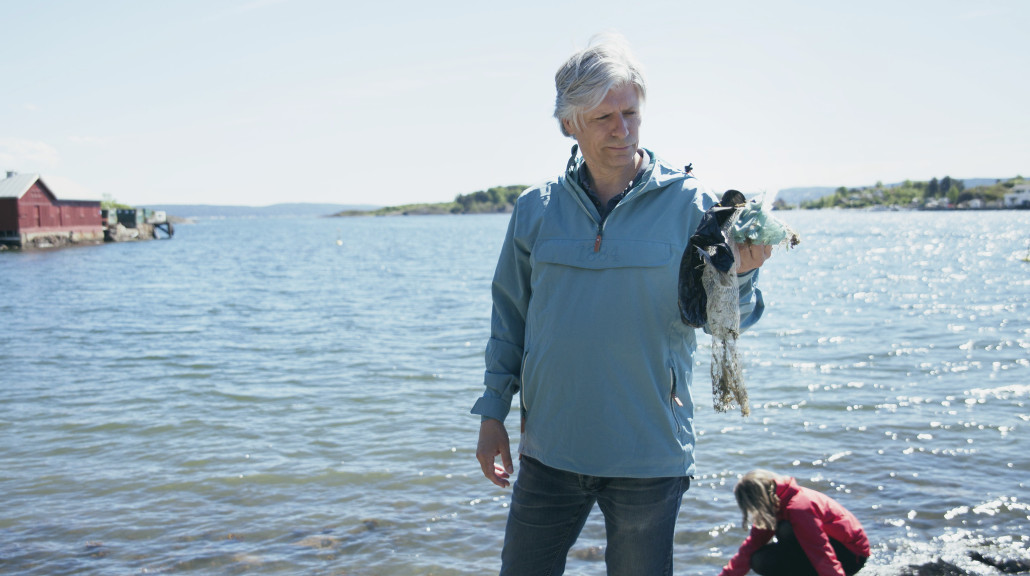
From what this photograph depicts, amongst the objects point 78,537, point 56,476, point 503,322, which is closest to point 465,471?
point 78,537

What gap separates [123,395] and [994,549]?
11.2m

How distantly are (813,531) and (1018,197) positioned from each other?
197627 mm

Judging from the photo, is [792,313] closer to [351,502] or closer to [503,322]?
[351,502]

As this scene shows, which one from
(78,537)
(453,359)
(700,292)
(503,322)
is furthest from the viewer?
(453,359)

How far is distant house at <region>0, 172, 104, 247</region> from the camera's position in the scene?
5581 centimetres

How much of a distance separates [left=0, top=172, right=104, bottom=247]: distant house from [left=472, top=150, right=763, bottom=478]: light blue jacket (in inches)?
2481

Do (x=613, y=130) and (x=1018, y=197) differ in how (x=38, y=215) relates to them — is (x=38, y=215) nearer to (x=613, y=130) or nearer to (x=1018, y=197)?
(x=613, y=130)

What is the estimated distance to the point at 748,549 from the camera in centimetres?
411

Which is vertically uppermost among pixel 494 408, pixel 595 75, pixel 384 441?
pixel 595 75

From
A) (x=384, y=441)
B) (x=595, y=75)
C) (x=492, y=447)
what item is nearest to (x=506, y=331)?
(x=492, y=447)

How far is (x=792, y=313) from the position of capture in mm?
21344

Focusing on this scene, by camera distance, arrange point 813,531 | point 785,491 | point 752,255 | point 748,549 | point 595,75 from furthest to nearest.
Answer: point 748,549 < point 785,491 < point 813,531 < point 595,75 < point 752,255

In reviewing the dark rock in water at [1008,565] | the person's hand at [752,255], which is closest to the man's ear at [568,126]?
the person's hand at [752,255]

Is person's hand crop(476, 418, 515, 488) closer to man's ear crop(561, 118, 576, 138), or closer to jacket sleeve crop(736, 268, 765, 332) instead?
jacket sleeve crop(736, 268, 765, 332)
